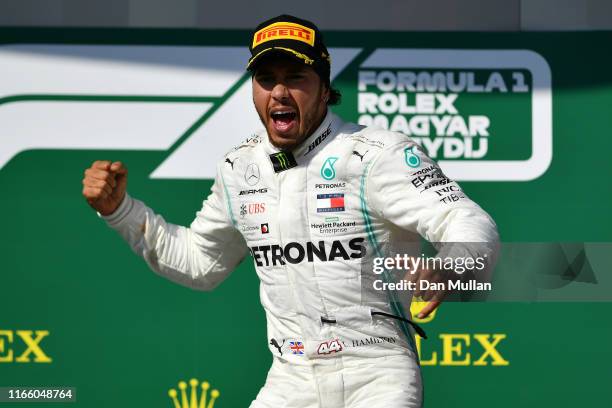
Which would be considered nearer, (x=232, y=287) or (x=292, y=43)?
(x=292, y=43)

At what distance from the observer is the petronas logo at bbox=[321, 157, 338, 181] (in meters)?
3.07

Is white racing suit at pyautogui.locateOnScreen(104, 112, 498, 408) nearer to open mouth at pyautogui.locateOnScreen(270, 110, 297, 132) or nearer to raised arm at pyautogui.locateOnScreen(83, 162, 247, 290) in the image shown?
open mouth at pyautogui.locateOnScreen(270, 110, 297, 132)

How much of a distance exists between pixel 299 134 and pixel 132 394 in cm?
197

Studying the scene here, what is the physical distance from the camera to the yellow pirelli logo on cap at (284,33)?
3.11 m

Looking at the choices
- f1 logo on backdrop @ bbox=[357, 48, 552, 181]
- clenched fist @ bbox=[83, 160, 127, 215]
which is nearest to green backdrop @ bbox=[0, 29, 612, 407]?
f1 logo on backdrop @ bbox=[357, 48, 552, 181]

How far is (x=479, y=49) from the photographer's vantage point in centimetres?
455

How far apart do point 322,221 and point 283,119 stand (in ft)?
1.10

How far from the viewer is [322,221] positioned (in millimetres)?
3061

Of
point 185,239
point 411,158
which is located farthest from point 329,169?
point 185,239

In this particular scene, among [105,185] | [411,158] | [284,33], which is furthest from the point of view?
[105,185]

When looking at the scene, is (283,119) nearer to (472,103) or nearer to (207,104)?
(207,104)

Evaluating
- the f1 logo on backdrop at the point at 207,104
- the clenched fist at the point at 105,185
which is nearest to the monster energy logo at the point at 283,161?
the clenched fist at the point at 105,185

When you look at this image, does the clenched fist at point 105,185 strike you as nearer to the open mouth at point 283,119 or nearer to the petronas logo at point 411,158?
the open mouth at point 283,119

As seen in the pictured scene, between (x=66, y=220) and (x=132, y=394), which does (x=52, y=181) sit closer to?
(x=66, y=220)
